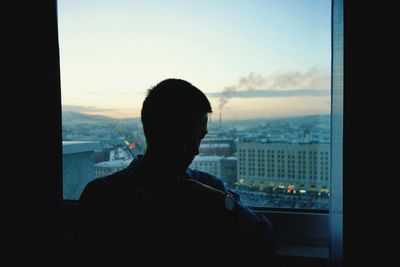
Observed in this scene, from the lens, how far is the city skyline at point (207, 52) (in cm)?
128

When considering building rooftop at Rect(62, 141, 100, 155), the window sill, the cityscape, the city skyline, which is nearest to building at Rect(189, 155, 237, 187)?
the cityscape

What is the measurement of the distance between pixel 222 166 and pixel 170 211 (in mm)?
420

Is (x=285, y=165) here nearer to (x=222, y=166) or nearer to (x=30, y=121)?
(x=222, y=166)

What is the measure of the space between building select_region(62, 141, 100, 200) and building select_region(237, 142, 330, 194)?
0.67 meters

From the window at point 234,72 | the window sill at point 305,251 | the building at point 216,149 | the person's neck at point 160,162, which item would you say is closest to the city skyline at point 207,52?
the window at point 234,72

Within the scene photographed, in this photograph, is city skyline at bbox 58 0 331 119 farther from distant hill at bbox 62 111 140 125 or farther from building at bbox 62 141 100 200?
building at bbox 62 141 100 200

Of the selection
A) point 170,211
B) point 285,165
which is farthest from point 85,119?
point 285,165

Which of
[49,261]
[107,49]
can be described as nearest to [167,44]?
[107,49]

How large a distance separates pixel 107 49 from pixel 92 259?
0.84 meters

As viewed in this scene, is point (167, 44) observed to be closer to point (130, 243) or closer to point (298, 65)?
point (298, 65)

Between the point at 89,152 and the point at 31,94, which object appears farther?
the point at 89,152

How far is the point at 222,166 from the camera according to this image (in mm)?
1373

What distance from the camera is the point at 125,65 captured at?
1414 mm
